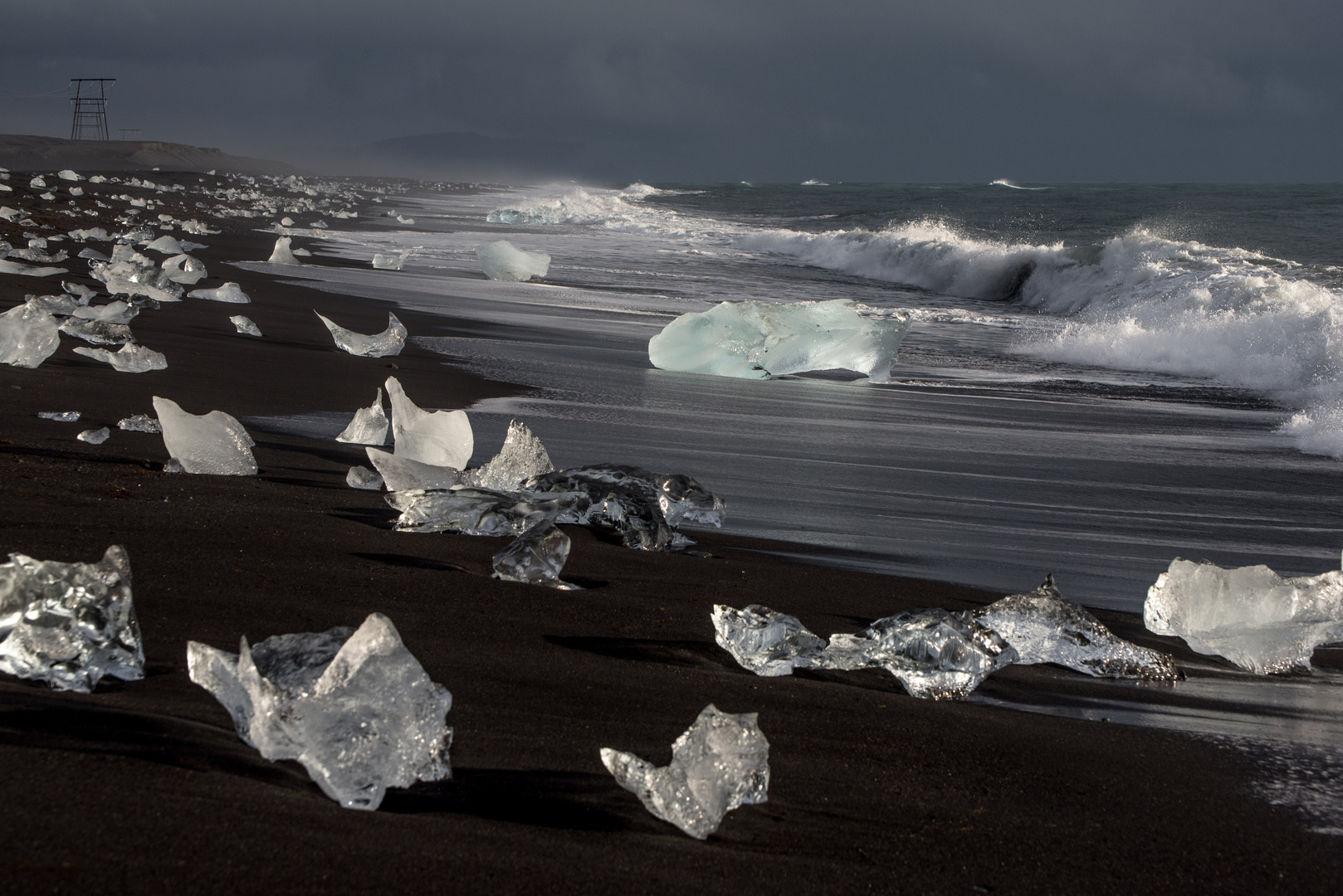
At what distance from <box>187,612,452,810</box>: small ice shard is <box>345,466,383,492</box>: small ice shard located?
165 cm

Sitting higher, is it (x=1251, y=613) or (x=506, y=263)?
(x=506, y=263)

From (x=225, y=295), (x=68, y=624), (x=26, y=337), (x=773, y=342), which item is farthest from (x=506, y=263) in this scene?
(x=68, y=624)

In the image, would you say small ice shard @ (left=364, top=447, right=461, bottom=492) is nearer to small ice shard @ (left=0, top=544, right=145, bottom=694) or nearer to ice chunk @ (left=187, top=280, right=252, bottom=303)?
small ice shard @ (left=0, top=544, right=145, bottom=694)

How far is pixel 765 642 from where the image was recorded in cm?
208

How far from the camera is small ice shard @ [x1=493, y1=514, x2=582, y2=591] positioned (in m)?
2.37

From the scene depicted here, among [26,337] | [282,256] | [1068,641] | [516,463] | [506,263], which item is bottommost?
[1068,641]

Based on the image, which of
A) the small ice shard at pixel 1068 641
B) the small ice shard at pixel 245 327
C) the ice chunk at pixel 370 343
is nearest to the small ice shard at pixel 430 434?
the small ice shard at pixel 1068 641

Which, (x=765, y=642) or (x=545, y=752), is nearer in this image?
(x=545, y=752)

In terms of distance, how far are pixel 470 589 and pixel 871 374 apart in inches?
197

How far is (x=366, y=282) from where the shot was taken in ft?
34.3

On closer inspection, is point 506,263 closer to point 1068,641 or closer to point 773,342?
point 773,342

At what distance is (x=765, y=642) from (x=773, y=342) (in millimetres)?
5075

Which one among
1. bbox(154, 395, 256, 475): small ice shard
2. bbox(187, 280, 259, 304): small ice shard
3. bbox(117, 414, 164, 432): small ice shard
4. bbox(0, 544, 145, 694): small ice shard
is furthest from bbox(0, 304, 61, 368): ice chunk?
bbox(187, 280, 259, 304): small ice shard

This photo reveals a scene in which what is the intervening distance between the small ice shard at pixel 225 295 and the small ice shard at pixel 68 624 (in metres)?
6.39
